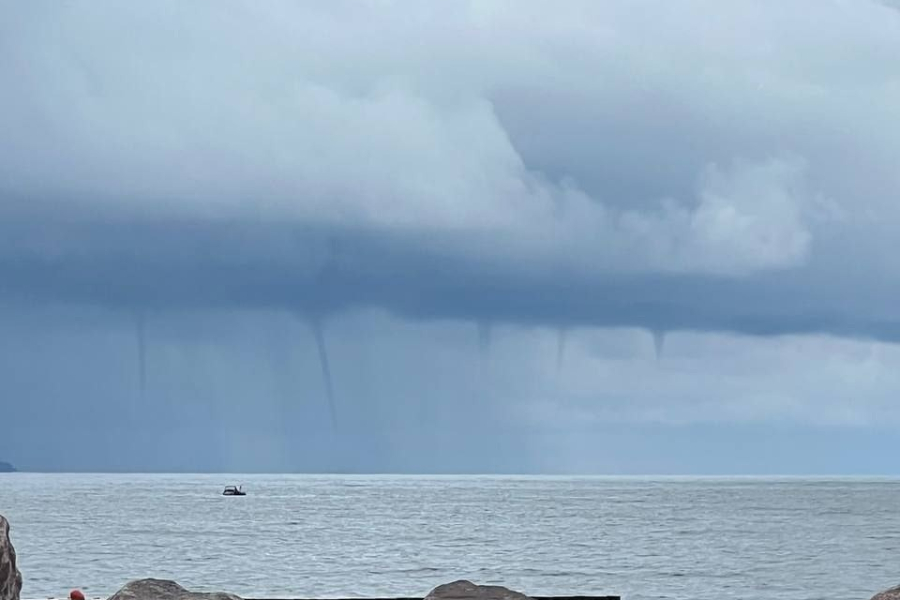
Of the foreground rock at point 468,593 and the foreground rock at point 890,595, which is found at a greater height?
the foreground rock at point 890,595

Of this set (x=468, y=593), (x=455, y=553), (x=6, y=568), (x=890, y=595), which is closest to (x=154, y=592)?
(x=6, y=568)

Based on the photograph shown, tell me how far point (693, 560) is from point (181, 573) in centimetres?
3280

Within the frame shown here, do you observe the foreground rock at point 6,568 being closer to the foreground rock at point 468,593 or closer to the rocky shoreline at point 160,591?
the rocky shoreline at point 160,591

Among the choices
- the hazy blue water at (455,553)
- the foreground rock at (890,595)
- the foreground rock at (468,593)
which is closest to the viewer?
the foreground rock at (890,595)

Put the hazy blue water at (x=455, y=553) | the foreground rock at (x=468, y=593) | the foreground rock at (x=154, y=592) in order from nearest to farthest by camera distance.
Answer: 1. the foreground rock at (x=468, y=593)
2. the foreground rock at (x=154, y=592)
3. the hazy blue water at (x=455, y=553)

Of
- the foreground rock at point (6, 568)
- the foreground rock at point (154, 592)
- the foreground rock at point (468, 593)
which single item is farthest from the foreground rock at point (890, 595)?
the foreground rock at point (6, 568)

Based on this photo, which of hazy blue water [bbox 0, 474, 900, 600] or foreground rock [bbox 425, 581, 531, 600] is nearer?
foreground rock [bbox 425, 581, 531, 600]

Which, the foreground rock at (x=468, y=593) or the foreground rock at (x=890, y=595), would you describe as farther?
the foreground rock at (x=468, y=593)

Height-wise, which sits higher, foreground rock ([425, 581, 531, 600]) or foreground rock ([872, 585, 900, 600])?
foreground rock ([872, 585, 900, 600])

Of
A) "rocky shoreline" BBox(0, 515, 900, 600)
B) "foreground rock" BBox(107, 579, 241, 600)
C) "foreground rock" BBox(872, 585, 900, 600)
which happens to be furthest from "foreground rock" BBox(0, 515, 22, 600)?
"foreground rock" BBox(872, 585, 900, 600)

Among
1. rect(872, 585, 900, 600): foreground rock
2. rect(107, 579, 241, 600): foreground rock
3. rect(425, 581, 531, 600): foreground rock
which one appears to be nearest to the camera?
rect(872, 585, 900, 600): foreground rock

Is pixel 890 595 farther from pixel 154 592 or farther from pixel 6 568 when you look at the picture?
pixel 6 568

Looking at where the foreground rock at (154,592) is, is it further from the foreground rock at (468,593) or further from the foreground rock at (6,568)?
the foreground rock at (468,593)

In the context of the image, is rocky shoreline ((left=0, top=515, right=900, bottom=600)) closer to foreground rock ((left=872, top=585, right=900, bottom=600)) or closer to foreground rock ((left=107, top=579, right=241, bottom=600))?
foreground rock ((left=107, top=579, right=241, bottom=600))
